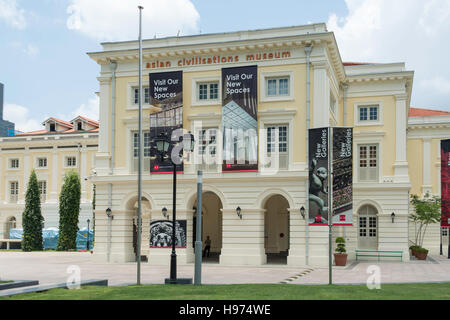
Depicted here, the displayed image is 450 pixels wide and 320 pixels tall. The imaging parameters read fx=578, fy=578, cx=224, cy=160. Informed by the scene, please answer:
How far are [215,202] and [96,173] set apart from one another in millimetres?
10386

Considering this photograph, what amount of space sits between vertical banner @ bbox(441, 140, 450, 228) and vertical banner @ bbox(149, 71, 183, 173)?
710 inches

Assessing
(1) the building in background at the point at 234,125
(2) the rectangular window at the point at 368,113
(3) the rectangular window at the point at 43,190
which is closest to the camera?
(1) the building in background at the point at 234,125

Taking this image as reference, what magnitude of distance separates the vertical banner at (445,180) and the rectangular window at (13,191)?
154 feet

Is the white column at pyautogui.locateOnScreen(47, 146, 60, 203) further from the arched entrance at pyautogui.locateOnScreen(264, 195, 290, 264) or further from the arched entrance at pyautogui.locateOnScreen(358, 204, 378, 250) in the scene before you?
the arched entrance at pyautogui.locateOnScreen(358, 204, 378, 250)

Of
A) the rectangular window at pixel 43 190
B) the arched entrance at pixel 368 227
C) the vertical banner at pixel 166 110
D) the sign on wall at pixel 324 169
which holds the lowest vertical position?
the arched entrance at pixel 368 227

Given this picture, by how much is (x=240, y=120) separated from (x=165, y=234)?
751cm

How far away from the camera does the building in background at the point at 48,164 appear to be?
210 ft

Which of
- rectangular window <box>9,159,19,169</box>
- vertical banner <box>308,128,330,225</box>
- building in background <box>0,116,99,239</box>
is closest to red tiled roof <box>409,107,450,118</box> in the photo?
vertical banner <box>308,128,330,225</box>

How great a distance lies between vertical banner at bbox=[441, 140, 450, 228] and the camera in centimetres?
3803

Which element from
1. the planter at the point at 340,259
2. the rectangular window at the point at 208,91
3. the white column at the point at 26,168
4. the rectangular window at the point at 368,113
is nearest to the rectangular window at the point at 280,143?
the rectangular window at the point at 208,91

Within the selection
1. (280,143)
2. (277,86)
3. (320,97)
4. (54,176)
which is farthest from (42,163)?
(320,97)

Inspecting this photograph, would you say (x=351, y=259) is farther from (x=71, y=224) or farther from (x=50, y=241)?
(x=50, y=241)

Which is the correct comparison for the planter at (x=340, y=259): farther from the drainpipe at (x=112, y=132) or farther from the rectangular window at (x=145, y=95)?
the rectangular window at (x=145, y=95)
